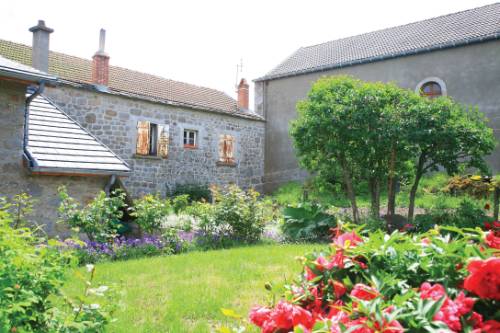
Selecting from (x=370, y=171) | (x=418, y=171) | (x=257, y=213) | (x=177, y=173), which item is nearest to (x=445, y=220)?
(x=418, y=171)

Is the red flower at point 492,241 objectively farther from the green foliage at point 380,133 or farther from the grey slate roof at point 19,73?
the green foliage at point 380,133

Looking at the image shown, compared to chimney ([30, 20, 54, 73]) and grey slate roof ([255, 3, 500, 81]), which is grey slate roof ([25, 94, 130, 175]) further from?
grey slate roof ([255, 3, 500, 81])

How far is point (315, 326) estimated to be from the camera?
48.2 inches

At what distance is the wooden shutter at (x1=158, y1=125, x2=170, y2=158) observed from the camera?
14.7 meters

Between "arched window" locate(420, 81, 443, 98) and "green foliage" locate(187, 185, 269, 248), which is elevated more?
"arched window" locate(420, 81, 443, 98)

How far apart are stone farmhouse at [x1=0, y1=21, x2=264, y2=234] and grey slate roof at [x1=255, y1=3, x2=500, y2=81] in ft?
10.7

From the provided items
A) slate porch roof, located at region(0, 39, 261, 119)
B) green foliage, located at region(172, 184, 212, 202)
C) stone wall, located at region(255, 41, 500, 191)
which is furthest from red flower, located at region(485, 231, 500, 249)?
stone wall, located at region(255, 41, 500, 191)

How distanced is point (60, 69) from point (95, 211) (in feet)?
29.7

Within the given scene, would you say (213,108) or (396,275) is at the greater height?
(213,108)

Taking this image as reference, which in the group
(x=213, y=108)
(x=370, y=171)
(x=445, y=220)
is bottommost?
(x=445, y=220)

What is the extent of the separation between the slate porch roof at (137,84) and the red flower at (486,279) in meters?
13.2

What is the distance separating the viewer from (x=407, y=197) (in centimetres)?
1285

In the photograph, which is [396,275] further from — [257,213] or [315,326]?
[257,213]

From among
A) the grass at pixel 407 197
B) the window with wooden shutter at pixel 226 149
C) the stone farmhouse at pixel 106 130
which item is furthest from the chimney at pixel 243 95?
the grass at pixel 407 197
